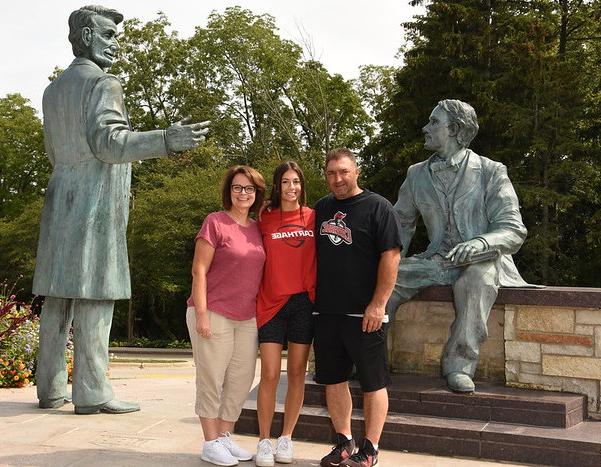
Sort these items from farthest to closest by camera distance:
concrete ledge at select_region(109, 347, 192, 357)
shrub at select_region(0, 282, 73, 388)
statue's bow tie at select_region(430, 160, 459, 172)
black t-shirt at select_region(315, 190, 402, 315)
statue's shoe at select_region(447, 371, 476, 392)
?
concrete ledge at select_region(109, 347, 192, 357) < shrub at select_region(0, 282, 73, 388) < statue's bow tie at select_region(430, 160, 459, 172) < statue's shoe at select_region(447, 371, 476, 392) < black t-shirt at select_region(315, 190, 402, 315)

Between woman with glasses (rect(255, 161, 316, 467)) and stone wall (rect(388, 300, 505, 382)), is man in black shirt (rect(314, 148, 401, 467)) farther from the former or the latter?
stone wall (rect(388, 300, 505, 382))

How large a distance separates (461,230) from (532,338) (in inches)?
38.0

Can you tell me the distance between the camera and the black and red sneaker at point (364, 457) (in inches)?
152

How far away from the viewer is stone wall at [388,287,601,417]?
5.00 meters

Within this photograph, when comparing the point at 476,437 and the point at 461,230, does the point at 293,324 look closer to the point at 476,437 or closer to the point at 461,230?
the point at 476,437

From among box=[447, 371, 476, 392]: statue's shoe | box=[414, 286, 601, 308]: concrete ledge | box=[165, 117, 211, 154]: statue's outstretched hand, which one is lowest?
box=[447, 371, 476, 392]: statue's shoe

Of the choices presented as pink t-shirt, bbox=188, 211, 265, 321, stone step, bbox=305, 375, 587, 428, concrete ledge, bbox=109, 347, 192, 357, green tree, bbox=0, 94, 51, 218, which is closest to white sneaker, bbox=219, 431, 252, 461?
pink t-shirt, bbox=188, 211, 265, 321

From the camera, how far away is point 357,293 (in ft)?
13.0

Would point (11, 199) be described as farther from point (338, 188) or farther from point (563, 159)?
point (338, 188)

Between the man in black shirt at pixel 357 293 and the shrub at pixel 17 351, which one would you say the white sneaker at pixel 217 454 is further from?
the shrub at pixel 17 351

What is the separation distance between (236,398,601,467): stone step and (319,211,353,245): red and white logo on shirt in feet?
4.63

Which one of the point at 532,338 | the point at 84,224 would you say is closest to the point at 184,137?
the point at 84,224

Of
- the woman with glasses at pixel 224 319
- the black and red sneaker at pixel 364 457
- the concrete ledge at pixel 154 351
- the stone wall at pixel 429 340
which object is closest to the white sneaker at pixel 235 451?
the woman with glasses at pixel 224 319

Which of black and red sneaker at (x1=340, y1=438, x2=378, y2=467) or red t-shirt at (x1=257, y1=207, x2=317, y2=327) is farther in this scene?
red t-shirt at (x1=257, y1=207, x2=317, y2=327)
